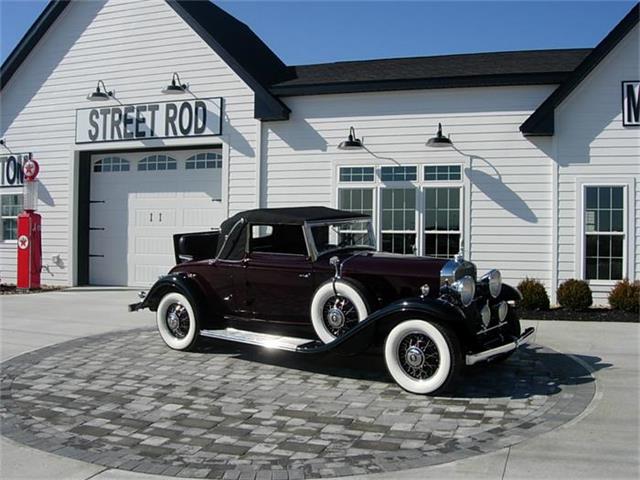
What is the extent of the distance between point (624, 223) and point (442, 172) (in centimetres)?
325

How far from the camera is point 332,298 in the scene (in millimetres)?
6215

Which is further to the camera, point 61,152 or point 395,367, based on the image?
point 61,152

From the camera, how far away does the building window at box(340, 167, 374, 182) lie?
11945 millimetres

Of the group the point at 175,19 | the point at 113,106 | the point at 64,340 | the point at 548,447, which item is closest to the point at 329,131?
the point at 175,19

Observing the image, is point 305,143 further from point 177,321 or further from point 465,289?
point 465,289

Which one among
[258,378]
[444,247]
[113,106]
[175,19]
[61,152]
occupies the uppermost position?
[175,19]

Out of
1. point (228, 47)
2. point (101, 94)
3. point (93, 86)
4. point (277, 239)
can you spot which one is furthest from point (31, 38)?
point (277, 239)

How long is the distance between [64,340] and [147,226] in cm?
611

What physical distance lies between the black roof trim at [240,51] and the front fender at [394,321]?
23.9 feet

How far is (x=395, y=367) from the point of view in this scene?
5.65 metres

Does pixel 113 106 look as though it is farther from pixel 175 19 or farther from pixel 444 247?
pixel 444 247

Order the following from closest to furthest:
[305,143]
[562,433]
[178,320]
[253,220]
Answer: [562,433] → [253,220] → [178,320] → [305,143]

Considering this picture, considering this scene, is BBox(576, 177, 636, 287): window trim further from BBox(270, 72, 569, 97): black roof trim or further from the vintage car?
the vintage car

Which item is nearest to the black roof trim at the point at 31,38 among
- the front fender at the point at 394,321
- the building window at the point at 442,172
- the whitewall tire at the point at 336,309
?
the building window at the point at 442,172
